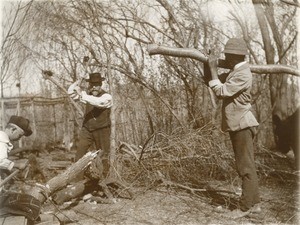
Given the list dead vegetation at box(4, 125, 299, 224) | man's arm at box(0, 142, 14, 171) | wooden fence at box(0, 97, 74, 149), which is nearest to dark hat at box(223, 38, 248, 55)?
dead vegetation at box(4, 125, 299, 224)

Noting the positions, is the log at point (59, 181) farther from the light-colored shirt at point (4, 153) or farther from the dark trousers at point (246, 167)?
the dark trousers at point (246, 167)

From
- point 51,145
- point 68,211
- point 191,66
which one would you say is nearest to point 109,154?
point 68,211

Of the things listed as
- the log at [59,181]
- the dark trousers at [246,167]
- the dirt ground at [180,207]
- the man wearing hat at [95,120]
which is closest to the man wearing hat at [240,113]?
the dark trousers at [246,167]

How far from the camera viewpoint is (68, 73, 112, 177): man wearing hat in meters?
6.30

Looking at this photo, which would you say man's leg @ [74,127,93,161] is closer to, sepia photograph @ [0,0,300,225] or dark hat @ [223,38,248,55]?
sepia photograph @ [0,0,300,225]

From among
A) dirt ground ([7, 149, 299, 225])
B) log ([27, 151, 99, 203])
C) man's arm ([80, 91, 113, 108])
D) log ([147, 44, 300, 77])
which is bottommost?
dirt ground ([7, 149, 299, 225])

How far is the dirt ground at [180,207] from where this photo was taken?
14.6 feet

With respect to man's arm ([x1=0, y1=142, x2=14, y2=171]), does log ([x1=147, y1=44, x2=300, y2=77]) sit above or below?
above

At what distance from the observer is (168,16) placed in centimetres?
864

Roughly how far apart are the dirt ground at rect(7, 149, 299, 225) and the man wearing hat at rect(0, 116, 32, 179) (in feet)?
3.03

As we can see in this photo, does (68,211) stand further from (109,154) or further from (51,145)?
(51,145)

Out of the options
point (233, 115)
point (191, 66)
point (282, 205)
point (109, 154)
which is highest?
point (191, 66)

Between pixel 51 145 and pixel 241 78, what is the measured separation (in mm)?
10997

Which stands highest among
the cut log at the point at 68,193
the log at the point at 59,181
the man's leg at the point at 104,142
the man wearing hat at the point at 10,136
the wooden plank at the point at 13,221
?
the man wearing hat at the point at 10,136
